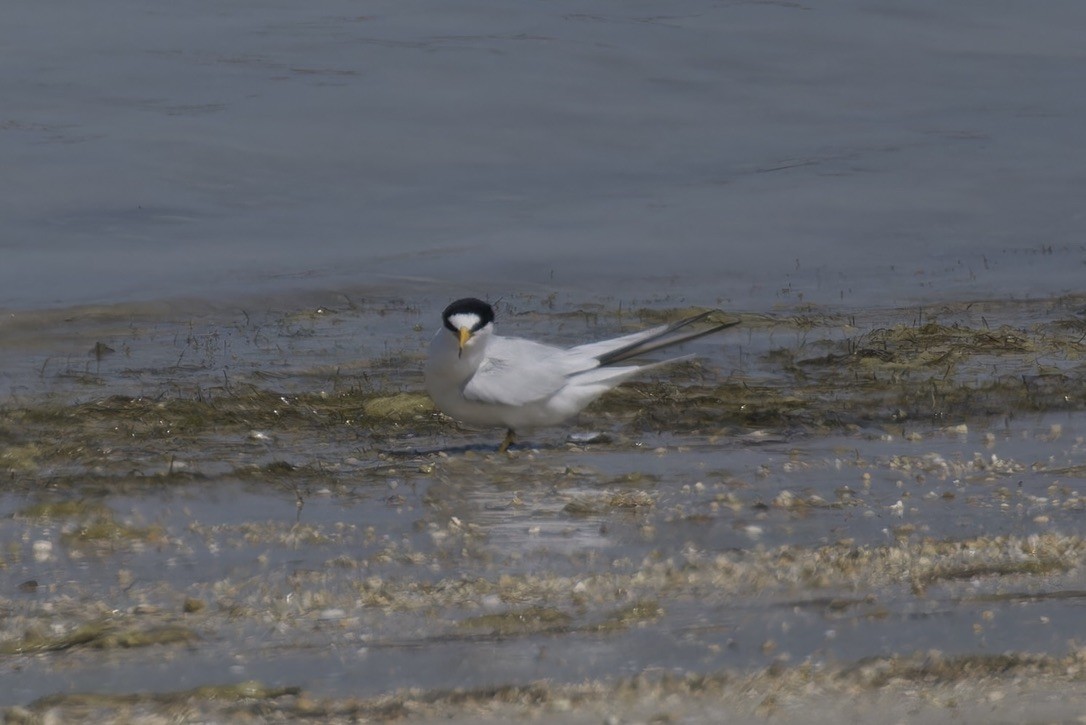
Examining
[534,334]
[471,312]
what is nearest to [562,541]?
[471,312]

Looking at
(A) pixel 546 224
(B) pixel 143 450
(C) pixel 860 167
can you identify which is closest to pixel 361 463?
(B) pixel 143 450

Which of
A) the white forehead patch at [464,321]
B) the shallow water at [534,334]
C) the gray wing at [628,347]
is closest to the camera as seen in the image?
the shallow water at [534,334]

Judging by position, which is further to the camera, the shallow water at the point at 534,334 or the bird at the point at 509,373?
the bird at the point at 509,373

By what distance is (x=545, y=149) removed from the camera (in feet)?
49.6

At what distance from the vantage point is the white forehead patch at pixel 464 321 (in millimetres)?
6703

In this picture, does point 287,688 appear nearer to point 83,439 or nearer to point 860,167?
point 83,439

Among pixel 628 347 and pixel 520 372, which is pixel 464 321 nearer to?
pixel 520 372

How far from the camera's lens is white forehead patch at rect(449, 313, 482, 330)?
6.70m

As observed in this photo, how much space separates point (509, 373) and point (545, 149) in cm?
856

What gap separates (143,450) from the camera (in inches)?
260

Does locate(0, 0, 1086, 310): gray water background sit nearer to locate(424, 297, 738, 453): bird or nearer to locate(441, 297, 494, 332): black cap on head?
locate(424, 297, 738, 453): bird

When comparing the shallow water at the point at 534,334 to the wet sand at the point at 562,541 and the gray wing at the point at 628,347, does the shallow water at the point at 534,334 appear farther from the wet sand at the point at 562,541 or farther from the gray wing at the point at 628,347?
the gray wing at the point at 628,347

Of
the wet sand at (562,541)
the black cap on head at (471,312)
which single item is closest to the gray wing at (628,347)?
the wet sand at (562,541)

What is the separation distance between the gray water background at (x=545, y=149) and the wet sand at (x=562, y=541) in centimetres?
273
